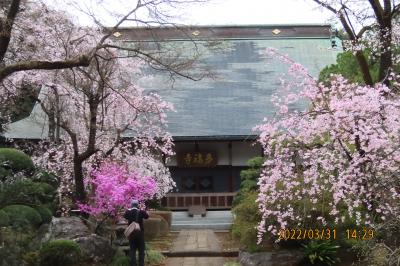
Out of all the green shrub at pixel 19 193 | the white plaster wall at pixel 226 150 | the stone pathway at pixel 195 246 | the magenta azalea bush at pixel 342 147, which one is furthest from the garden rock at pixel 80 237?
the white plaster wall at pixel 226 150

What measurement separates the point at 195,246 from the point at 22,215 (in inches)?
233

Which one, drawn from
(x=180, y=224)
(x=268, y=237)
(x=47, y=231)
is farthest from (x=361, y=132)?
(x=180, y=224)

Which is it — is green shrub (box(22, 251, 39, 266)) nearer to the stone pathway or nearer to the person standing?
the person standing

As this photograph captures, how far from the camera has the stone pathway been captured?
38.4 ft

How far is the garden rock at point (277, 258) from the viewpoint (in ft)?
34.0

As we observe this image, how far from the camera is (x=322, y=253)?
9945 millimetres

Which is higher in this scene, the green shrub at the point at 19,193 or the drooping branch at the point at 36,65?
the drooping branch at the point at 36,65

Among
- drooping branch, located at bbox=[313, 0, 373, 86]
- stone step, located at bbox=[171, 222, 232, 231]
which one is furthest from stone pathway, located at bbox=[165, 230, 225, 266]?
drooping branch, located at bbox=[313, 0, 373, 86]

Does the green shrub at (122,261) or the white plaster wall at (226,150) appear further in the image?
the white plaster wall at (226,150)

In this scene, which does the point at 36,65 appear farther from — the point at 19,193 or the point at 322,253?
the point at 322,253

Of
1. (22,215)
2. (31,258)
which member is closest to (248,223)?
(31,258)

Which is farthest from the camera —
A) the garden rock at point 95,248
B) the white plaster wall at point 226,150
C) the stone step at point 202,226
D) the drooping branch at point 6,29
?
the white plaster wall at point 226,150

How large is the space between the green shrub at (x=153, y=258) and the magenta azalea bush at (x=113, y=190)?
1317 millimetres

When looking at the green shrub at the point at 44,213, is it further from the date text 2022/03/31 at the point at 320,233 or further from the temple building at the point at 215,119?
the temple building at the point at 215,119
